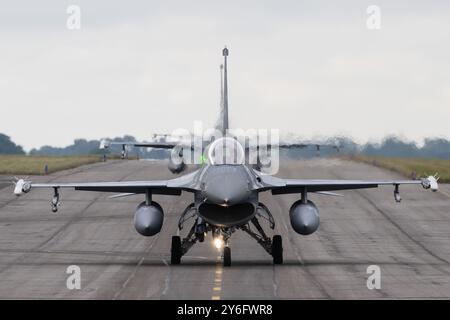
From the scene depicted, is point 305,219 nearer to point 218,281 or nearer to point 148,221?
point 218,281

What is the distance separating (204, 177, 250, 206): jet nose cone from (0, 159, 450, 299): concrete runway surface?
2223mm

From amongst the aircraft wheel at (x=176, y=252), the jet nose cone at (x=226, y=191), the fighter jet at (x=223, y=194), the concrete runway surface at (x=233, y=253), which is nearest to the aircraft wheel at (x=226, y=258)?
the fighter jet at (x=223, y=194)

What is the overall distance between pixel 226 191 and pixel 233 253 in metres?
7.97

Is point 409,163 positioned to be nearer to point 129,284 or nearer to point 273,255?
point 273,255

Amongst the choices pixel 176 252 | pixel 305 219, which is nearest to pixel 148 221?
pixel 176 252

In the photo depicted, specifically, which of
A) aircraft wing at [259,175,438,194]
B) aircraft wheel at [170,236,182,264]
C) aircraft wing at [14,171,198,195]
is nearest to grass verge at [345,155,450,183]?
aircraft wing at [259,175,438,194]

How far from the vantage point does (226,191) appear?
29016 millimetres

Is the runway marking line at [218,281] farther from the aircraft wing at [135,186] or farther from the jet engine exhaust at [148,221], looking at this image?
the aircraft wing at [135,186]

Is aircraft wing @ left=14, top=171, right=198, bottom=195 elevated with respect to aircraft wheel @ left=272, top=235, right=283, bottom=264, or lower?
elevated

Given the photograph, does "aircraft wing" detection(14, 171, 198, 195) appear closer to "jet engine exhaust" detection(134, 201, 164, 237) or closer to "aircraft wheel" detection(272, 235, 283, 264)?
"jet engine exhaust" detection(134, 201, 164, 237)

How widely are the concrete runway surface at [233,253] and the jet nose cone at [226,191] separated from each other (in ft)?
7.29

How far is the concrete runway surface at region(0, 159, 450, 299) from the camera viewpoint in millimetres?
28047
